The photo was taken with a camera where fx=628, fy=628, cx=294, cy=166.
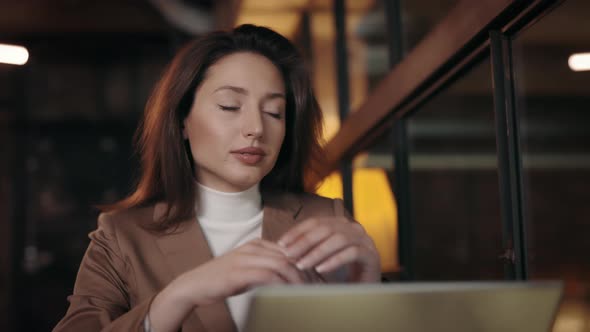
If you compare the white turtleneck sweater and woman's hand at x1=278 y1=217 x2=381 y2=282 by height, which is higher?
the white turtleneck sweater

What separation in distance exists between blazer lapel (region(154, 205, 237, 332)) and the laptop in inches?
20.4

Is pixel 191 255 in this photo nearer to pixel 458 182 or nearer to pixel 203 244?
pixel 203 244

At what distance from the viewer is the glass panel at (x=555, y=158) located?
7102 mm

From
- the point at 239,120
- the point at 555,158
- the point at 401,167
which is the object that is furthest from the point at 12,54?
the point at 555,158

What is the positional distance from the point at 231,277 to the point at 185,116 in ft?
2.05

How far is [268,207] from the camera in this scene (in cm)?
136

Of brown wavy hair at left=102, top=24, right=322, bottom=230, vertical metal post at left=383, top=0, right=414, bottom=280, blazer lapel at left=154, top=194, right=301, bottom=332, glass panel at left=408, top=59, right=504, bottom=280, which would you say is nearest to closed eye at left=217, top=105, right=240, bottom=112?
brown wavy hair at left=102, top=24, right=322, bottom=230

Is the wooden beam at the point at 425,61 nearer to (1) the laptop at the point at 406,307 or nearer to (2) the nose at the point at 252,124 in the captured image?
(2) the nose at the point at 252,124

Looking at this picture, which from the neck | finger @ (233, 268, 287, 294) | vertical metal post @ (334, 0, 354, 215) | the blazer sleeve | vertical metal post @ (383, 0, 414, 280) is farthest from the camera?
vertical metal post @ (334, 0, 354, 215)

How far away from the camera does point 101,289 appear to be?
1.14 m

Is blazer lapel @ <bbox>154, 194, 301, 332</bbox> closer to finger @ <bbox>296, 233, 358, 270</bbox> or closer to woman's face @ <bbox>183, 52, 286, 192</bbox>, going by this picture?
woman's face @ <bbox>183, 52, 286, 192</bbox>

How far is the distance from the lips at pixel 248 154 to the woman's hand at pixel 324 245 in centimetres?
31

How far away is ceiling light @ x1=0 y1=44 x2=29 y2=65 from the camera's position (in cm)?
259

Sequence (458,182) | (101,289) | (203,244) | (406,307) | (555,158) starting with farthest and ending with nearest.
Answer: (555,158) < (458,182) < (203,244) < (101,289) < (406,307)
